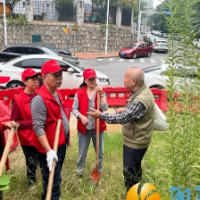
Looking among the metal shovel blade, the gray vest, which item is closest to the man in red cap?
the gray vest

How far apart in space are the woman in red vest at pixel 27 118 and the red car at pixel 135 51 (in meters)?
20.0

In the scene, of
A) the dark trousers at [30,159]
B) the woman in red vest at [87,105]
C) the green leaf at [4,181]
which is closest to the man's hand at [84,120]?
the woman in red vest at [87,105]

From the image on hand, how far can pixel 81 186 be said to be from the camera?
3369 mm

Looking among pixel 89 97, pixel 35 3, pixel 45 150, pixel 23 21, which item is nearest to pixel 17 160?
pixel 89 97

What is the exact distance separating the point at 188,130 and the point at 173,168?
0.68 ft

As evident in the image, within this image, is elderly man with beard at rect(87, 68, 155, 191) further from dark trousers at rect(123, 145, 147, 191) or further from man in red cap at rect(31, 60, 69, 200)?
man in red cap at rect(31, 60, 69, 200)

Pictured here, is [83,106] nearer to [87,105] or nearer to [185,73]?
[87,105]

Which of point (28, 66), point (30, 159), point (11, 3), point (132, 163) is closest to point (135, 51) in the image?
point (11, 3)

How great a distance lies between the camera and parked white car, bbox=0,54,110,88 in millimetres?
8680

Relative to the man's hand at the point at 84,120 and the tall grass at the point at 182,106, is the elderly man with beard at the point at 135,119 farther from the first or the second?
the tall grass at the point at 182,106

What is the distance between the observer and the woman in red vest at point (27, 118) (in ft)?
9.71

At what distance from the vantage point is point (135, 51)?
22.9 metres

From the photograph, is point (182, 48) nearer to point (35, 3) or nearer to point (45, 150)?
point (45, 150)

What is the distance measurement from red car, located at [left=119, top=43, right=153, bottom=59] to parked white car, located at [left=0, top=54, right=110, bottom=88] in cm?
1389
